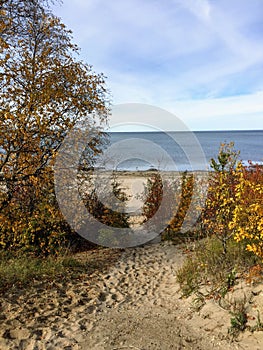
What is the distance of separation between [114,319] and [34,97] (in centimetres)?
325

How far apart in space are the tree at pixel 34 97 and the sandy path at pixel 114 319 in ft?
4.54

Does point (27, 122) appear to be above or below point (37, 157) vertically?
above

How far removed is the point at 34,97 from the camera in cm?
404

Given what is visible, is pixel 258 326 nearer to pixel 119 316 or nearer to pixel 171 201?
pixel 119 316

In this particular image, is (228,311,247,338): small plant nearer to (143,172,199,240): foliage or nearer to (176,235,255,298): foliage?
(176,235,255,298): foliage

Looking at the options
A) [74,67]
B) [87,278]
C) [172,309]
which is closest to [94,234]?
[87,278]

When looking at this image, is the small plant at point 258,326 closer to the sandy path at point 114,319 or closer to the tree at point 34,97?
the sandy path at point 114,319

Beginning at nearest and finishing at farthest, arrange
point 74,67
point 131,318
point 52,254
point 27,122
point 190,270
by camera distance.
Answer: point 27,122
point 131,318
point 74,67
point 190,270
point 52,254

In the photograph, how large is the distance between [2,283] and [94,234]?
2.78 m

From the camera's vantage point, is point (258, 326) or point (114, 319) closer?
point (258, 326)

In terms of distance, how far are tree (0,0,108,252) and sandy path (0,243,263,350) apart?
4.54ft

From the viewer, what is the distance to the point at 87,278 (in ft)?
19.2

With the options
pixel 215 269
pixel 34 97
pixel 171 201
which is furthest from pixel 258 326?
pixel 171 201

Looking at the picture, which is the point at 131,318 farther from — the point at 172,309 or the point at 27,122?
the point at 27,122
